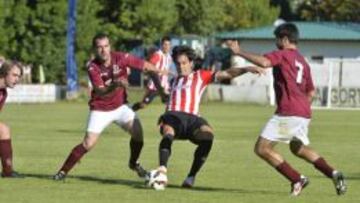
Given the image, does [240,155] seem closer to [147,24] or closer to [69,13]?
[69,13]

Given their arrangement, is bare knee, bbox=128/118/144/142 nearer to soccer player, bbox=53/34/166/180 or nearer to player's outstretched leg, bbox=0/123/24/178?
soccer player, bbox=53/34/166/180

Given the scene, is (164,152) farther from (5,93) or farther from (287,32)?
(5,93)

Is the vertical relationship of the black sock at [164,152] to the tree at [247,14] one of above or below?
above

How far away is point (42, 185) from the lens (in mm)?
14531

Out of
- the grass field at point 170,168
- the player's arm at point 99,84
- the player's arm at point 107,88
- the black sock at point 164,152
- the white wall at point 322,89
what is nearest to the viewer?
the grass field at point 170,168

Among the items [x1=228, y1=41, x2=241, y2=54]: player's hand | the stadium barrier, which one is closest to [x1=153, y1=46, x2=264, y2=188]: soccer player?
[x1=228, y1=41, x2=241, y2=54]: player's hand

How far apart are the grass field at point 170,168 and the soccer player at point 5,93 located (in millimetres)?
380

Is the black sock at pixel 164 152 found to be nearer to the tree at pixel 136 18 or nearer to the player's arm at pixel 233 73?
the player's arm at pixel 233 73

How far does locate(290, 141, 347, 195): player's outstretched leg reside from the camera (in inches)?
535

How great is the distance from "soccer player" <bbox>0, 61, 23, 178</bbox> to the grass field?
38 cm

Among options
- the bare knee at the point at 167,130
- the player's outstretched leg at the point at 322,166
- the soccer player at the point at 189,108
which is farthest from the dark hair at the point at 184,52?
the player's outstretched leg at the point at 322,166

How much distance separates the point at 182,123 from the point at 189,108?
28 cm

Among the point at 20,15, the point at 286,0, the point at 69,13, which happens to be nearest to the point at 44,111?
the point at 69,13

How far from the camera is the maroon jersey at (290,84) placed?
1352cm
